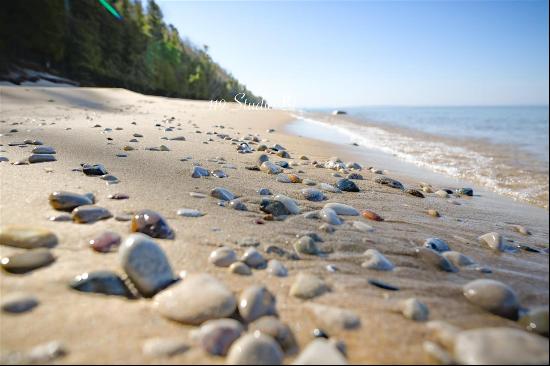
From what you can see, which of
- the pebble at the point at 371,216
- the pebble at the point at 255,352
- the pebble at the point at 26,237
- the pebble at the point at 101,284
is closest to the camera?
the pebble at the point at 255,352

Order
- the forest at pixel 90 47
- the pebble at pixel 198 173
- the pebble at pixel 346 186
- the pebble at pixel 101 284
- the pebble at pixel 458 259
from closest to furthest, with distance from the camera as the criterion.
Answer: the pebble at pixel 101 284, the pebble at pixel 458 259, the pebble at pixel 198 173, the pebble at pixel 346 186, the forest at pixel 90 47

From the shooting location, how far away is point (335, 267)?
1.31 meters

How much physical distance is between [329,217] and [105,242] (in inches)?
43.3

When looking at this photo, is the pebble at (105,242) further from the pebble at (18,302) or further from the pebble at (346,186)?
the pebble at (346,186)

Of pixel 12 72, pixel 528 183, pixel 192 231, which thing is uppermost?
pixel 12 72

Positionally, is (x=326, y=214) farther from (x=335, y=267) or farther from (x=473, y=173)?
(x=473, y=173)

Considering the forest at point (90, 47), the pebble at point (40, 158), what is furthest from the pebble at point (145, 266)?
the forest at point (90, 47)

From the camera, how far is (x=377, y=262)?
4.46 ft

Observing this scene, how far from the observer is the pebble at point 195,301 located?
918mm

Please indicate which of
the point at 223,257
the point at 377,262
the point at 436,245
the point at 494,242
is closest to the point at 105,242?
the point at 223,257

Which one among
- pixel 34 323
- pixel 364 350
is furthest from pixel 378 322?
pixel 34 323

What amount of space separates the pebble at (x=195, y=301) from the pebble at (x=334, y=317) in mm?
249

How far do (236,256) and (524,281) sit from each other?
1185 millimetres

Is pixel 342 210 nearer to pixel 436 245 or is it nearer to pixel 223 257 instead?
pixel 436 245
